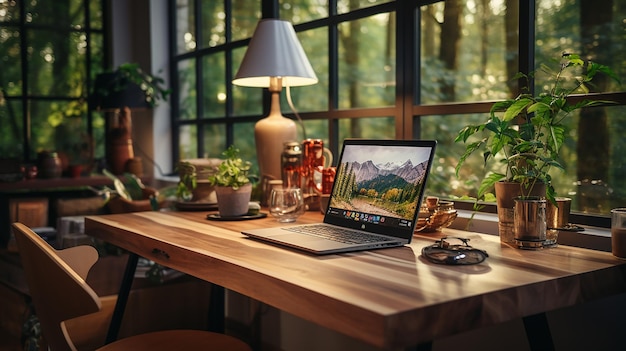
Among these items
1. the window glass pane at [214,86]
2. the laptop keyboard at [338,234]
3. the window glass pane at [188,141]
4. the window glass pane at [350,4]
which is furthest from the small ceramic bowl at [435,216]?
the window glass pane at [188,141]

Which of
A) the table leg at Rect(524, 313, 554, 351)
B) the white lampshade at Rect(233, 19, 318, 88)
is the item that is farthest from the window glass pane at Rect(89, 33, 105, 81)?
the table leg at Rect(524, 313, 554, 351)

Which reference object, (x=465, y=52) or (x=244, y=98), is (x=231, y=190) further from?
(x=244, y=98)

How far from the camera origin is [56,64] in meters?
4.65

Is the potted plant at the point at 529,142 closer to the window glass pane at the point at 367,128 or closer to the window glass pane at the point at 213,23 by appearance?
the window glass pane at the point at 367,128

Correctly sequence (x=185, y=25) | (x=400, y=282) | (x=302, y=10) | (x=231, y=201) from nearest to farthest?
(x=400, y=282) → (x=231, y=201) → (x=302, y=10) → (x=185, y=25)

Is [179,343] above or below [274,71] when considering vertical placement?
below

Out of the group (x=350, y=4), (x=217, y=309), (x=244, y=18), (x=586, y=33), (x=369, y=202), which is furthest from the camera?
(x=244, y=18)

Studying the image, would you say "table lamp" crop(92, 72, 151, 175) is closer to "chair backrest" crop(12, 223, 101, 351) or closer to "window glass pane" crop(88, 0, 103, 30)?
"window glass pane" crop(88, 0, 103, 30)

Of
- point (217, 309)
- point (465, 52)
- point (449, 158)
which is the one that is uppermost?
point (465, 52)

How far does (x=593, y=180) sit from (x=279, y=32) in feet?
4.11

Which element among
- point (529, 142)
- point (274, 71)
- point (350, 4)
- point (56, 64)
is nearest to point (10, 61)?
point (56, 64)

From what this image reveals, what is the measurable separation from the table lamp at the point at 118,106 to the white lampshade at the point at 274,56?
68.2 inches

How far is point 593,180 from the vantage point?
2100 millimetres

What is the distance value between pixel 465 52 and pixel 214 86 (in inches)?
62.7
